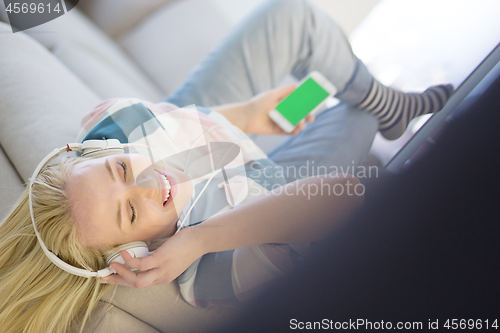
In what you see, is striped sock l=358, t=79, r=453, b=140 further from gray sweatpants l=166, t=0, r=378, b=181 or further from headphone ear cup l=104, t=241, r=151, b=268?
headphone ear cup l=104, t=241, r=151, b=268

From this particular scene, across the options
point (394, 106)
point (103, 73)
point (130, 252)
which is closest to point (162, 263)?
point (130, 252)

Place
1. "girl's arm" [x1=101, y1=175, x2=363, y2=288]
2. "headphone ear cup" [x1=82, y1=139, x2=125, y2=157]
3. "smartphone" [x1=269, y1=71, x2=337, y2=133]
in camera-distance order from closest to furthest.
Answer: "girl's arm" [x1=101, y1=175, x2=363, y2=288] < "headphone ear cup" [x1=82, y1=139, x2=125, y2=157] < "smartphone" [x1=269, y1=71, x2=337, y2=133]

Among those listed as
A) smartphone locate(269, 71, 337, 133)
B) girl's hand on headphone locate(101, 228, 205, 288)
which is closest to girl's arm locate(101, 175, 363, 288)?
girl's hand on headphone locate(101, 228, 205, 288)

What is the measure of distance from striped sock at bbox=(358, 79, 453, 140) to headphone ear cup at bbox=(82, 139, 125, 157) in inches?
25.1

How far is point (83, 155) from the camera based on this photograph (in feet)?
1.95

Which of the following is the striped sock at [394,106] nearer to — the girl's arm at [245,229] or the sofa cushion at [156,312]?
the girl's arm at [245,229]

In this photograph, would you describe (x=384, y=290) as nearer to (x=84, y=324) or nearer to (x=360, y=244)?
(x=360, y=244)

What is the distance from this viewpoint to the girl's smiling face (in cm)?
52

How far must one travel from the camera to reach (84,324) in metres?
0.52

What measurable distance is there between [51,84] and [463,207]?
0.92 metres

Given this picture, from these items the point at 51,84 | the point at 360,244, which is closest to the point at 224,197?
the point at 360,244

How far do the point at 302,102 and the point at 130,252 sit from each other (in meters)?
0.57

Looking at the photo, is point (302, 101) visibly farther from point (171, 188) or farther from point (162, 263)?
point (162, 263)

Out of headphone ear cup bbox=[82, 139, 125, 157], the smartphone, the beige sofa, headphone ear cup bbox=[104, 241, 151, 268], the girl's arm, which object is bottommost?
the girl's arm
